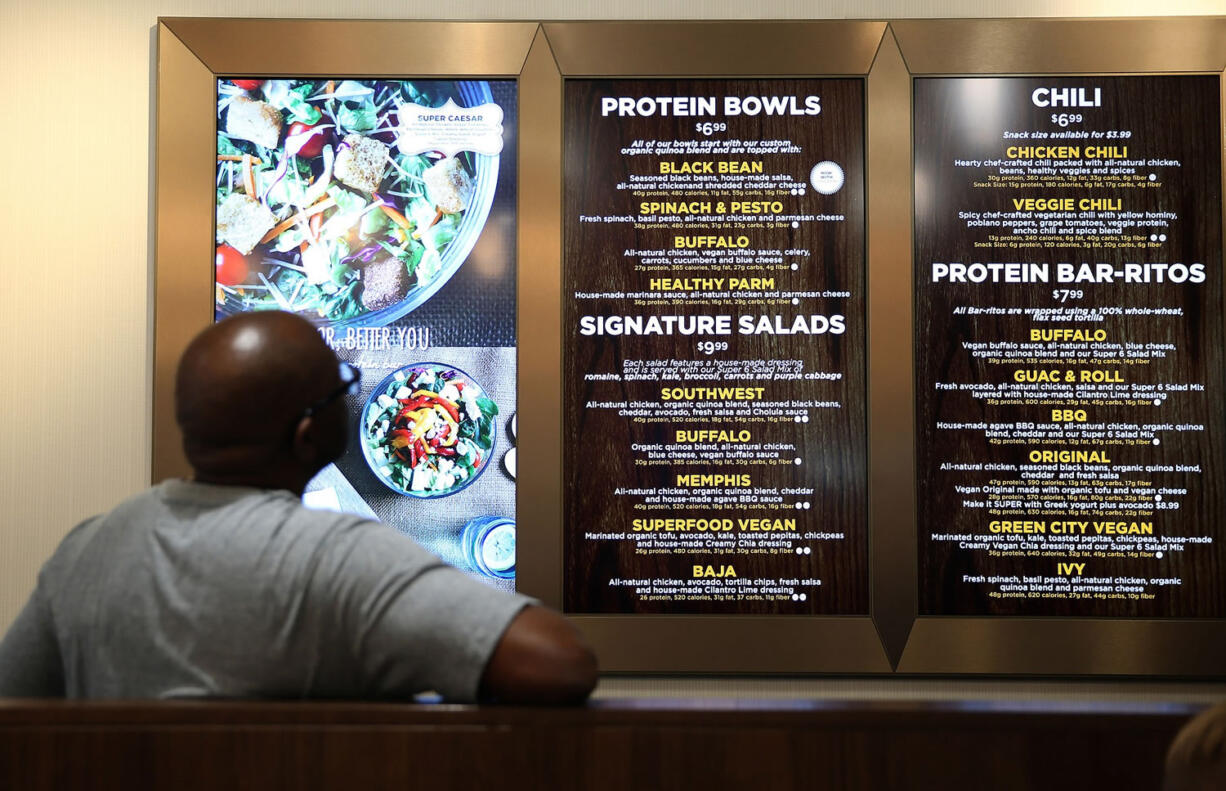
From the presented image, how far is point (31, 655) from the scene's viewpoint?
1043 mm

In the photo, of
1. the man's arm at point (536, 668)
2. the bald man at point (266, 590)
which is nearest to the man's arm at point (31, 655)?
the bald man at point (266, 590)

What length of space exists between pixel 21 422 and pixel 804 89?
1.93 metres

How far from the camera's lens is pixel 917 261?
85.0 inches

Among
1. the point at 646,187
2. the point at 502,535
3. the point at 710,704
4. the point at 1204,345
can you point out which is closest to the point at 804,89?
the point at 646,187

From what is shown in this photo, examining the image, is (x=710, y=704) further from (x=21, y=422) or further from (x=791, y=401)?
(x=21, y=422)

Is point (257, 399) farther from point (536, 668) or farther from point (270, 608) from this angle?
point (536, 668)

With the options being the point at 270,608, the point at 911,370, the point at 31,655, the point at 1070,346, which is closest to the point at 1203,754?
the point at 270,608

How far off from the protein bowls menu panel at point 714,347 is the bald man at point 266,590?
1166 millimetres

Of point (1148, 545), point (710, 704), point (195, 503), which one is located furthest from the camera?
point (1148, 545)

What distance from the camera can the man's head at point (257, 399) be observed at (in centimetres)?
98
